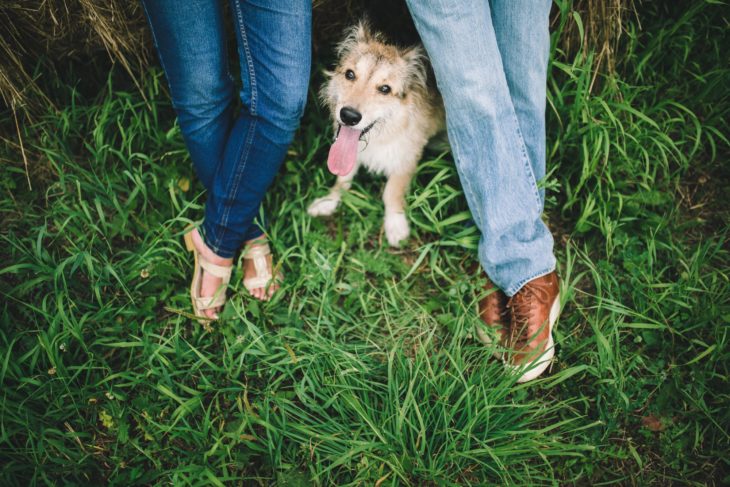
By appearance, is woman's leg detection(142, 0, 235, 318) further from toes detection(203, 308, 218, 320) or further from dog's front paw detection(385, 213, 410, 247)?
dog's front paw detection(385, 213, 410, 247)

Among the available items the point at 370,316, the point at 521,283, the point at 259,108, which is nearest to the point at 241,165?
the point at 259,108

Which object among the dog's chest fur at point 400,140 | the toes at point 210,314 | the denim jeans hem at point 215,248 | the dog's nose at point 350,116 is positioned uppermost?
the dog's nose at point 350,116

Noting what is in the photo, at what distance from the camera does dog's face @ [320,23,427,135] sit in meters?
1.86

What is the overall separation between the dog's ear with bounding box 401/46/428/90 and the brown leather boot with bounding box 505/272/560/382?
3.51 ft

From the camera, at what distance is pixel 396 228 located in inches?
87.4

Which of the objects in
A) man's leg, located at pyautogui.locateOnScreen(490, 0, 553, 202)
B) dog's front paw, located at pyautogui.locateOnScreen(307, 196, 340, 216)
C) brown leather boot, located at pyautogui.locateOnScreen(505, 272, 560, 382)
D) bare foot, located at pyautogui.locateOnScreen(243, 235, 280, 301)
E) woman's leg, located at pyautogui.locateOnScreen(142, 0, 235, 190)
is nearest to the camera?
woman's leg, located at pyautogui.locateOnScreen(142, 0, 235, 190)

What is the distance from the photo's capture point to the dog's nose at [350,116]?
1.82 m

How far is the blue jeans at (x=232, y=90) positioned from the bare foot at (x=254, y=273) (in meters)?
0.16

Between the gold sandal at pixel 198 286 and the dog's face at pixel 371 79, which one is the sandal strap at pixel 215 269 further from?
the dog's face at pixel 371 79

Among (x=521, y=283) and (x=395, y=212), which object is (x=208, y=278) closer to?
(x=395, y=212)

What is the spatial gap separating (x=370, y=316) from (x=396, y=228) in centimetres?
50

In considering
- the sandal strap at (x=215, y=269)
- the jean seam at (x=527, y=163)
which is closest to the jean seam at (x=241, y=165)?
the sandal strap at (x=215, y=269)

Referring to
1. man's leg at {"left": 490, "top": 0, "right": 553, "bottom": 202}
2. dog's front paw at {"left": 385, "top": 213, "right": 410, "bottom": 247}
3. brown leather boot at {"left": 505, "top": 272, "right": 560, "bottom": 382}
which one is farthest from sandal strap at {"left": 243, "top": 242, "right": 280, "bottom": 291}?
man's leg at {"left": 490, "top": 0, "right": 553, "bottom": 202}

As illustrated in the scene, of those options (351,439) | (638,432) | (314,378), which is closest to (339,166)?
(314,378)
